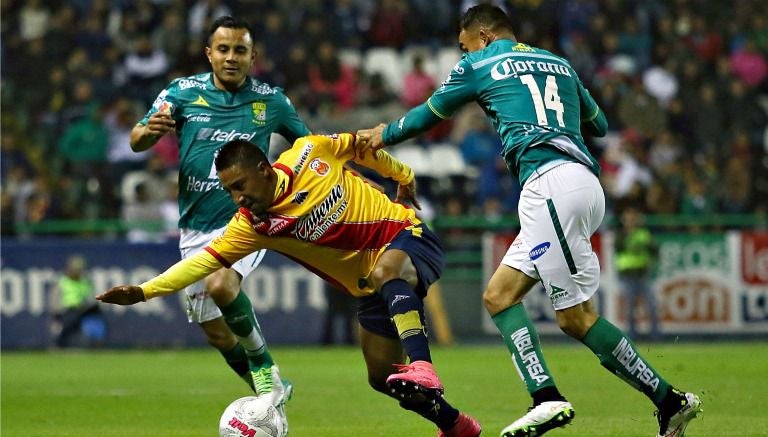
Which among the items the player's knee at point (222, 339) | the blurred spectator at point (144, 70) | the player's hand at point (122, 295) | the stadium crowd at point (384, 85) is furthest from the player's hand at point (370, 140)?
the blurred spectator at point (144, 70)

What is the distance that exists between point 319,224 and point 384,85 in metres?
15.1

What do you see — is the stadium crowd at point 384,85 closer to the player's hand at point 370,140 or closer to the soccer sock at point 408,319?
the player's hand at point 370,140

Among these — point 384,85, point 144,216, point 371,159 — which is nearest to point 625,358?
point 371,159

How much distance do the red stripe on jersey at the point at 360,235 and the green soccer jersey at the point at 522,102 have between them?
0.57m

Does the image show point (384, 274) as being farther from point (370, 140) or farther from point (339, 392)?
point (339, 392)

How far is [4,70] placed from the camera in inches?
904

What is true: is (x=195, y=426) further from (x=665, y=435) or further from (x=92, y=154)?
(x=92, y=154)

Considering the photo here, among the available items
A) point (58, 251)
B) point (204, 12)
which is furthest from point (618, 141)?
point (58, 251)

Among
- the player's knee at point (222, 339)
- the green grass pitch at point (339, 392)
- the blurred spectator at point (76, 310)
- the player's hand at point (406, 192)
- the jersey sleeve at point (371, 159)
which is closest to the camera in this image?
the jersey sleeve at point (371, 159)

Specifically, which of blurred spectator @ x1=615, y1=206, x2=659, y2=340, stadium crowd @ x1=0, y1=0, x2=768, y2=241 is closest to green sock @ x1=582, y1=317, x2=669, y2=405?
blurred spectator @ x1=615, y1=206, x2=659, y2=340

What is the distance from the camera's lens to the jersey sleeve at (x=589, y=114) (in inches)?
306

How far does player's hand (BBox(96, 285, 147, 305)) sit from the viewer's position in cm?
726

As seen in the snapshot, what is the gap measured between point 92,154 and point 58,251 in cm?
239

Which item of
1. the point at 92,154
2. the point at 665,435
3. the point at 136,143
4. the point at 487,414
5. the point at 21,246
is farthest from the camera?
the point at 92,154
